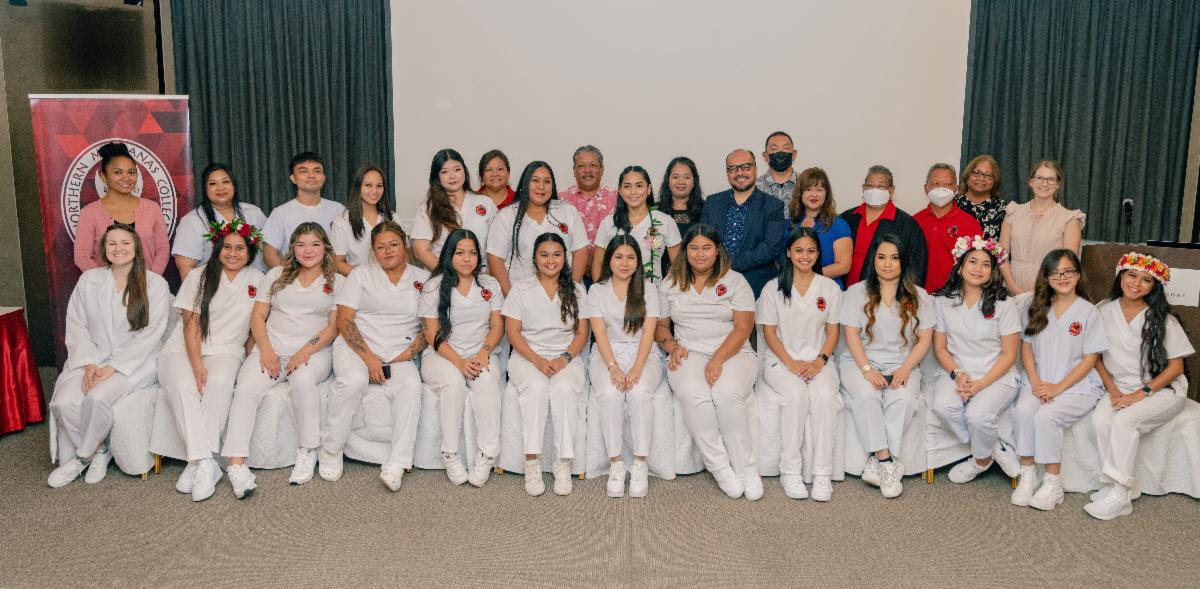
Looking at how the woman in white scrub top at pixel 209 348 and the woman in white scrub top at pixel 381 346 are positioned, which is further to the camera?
the woman in white scrub top at pixel 381 346

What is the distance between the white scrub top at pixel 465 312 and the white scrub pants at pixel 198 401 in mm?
871

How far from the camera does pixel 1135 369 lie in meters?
3.44

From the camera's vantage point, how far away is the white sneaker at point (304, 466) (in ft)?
11.4

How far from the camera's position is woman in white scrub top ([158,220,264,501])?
11.3 ft

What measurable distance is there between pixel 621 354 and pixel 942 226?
1.83m

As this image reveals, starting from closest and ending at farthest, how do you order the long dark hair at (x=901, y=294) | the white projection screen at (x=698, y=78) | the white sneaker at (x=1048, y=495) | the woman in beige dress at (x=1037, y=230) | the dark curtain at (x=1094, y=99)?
the white sneaker at (x=1048, y=495) < the long dark hair at (x=901, y=294) < the woman in beige dress at (x=1037, y=230) < the dark curtain at (x=1094, y=99) < the white projection screen at (x=698, y=78)

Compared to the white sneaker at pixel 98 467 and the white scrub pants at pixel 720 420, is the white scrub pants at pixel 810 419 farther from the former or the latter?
the white sneaker at pixel 98 467

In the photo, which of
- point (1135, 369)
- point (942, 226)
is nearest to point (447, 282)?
point (942, 226)

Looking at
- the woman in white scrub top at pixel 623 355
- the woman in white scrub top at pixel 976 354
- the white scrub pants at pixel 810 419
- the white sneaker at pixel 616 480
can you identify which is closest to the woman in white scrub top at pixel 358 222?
the woman in white scrub top at pixel 623 355

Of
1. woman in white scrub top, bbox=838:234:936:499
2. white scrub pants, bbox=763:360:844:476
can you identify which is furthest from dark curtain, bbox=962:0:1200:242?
white scrub pants, bbox=763:360:844:476

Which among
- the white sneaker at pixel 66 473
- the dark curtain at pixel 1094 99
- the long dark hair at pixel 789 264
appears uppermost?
the dark curtain at pixel 1094 99

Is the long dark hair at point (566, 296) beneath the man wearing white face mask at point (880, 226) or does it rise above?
beneath

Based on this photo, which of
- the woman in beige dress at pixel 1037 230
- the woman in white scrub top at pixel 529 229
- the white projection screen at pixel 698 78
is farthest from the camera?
the white projection screen at pixel 698 78

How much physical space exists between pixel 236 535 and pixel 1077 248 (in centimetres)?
398
